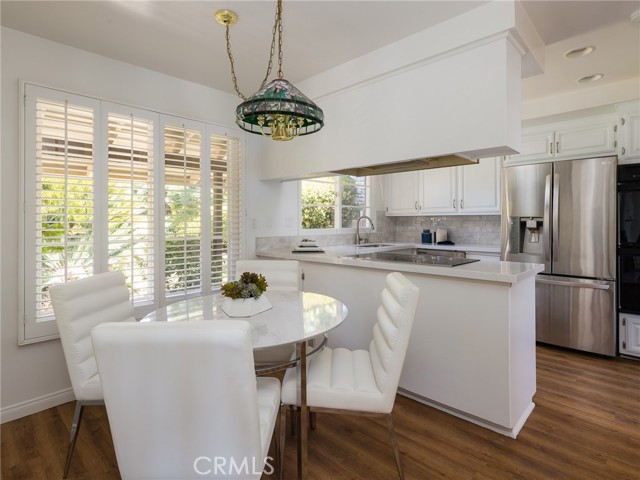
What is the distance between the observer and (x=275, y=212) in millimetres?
3619

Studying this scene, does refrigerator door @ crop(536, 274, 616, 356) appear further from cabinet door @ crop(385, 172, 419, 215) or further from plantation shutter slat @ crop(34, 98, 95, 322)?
Answer: plantation shutter slat @ crop(34, 98, 95, 322)

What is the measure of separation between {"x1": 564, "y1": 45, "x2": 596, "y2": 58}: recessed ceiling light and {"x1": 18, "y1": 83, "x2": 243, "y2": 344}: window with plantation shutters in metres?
2.86

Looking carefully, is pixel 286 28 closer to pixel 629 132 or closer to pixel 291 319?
pixel 291 319

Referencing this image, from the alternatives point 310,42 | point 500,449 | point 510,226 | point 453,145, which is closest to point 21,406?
point 500,449

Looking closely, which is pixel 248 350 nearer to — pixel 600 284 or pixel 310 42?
pixel 310 42

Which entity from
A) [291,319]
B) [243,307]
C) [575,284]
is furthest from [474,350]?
[575,284]

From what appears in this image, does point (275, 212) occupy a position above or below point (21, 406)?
above

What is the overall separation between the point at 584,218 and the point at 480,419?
2.24 m

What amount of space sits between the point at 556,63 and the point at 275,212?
2800 mm

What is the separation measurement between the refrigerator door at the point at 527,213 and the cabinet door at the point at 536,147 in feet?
0.53

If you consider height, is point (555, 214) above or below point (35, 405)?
above

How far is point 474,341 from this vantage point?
6.58ft

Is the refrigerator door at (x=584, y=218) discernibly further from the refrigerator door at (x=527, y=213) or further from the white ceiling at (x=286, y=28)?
the white ceiling at (x=286, y=28)

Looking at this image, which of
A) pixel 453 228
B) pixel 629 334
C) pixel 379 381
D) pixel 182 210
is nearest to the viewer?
pixel 379 381
